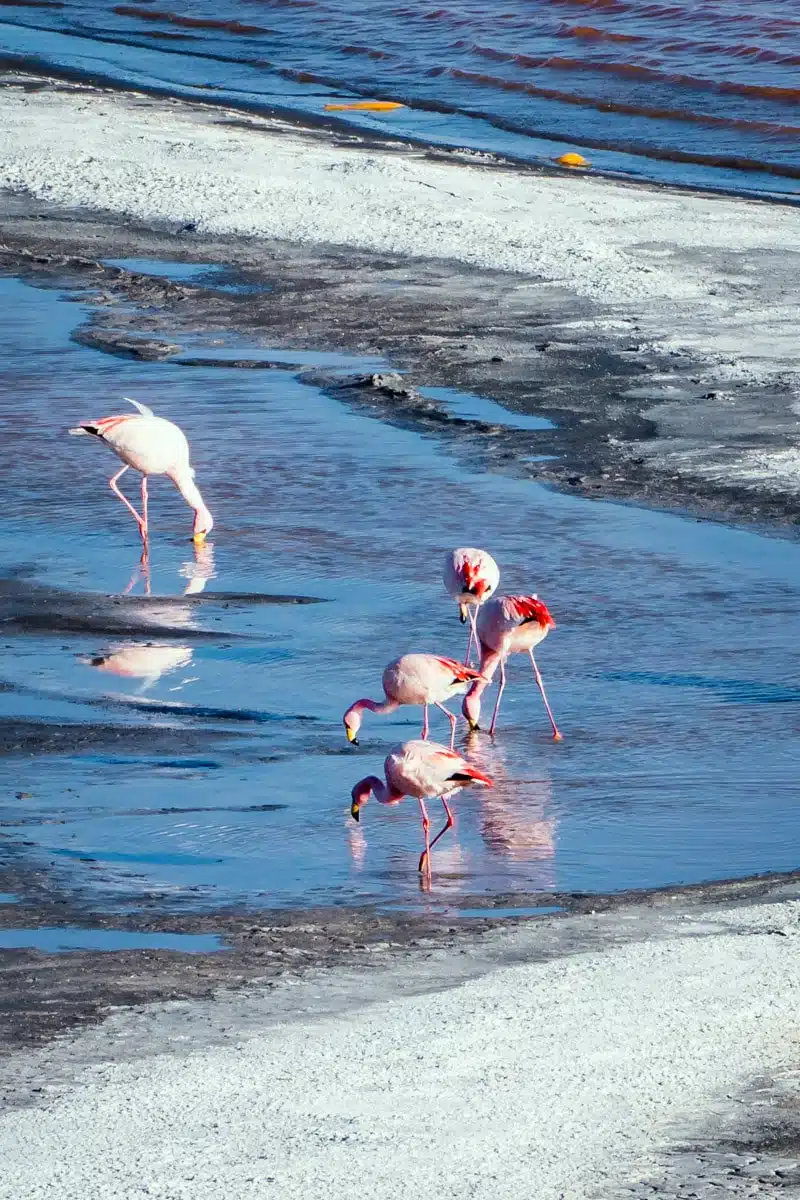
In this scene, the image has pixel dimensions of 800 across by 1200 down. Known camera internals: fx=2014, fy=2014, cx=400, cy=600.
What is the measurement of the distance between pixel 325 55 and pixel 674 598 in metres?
25.0

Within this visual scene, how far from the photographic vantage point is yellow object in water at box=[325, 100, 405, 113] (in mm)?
26541

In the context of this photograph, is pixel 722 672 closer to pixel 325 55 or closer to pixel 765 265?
pixel 765 265

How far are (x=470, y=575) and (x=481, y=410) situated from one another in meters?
4.55

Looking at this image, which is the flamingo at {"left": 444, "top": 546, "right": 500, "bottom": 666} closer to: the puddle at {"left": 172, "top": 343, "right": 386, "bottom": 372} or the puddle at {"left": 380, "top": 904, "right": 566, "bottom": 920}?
the puddle at {"left": 380, "top": 904, "right": 566, "bottom": 920}

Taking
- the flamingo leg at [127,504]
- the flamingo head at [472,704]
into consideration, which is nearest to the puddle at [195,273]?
the flamingo leg at [127,504]

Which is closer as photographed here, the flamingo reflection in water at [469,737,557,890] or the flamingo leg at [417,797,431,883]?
the flamingo leg at [417,797,431,883]

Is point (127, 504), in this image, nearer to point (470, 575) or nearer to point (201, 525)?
point (201, 525)

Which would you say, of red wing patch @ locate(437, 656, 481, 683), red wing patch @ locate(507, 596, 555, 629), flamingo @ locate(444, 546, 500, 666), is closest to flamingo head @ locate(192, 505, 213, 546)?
flamingo @ locate(444, 546, 500, 666)

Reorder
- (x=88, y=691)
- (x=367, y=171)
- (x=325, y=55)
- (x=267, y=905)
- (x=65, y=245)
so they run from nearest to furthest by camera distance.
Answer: (x=267, y=905) < (x=88, y=691) < (x=65, y=245) < (x=367, y=171) < (x=325, y=55)

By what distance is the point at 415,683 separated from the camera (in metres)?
7.18

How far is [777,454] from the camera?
11.3m

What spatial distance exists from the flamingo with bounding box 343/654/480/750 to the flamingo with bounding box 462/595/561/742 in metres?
0.32

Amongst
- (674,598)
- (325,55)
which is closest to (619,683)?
(674,598)

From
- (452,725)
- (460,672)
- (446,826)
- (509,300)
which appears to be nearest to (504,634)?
(452,725)
